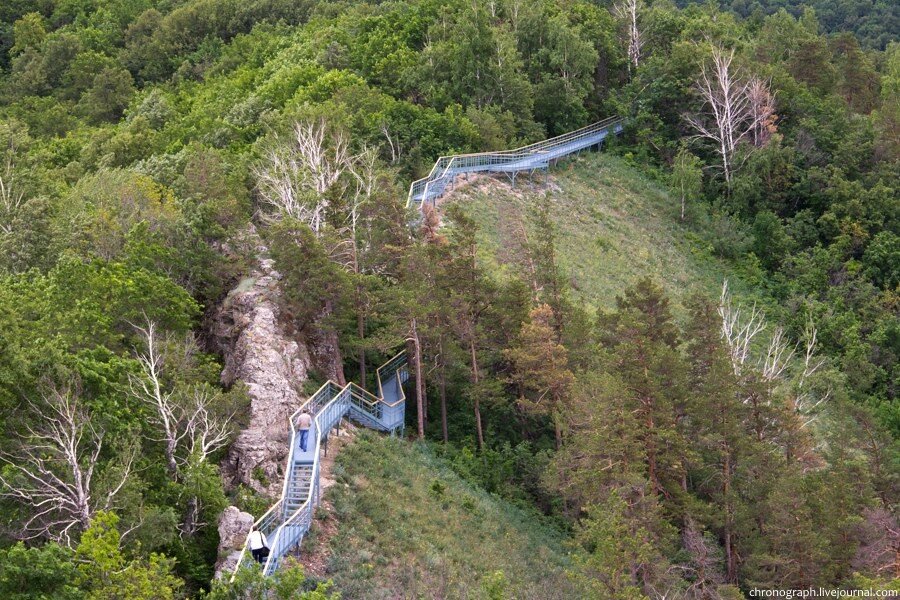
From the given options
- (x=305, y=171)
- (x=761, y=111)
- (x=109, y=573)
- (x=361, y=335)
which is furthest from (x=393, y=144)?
(x=109, y=573)

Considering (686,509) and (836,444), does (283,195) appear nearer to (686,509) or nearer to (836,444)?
(686,509)

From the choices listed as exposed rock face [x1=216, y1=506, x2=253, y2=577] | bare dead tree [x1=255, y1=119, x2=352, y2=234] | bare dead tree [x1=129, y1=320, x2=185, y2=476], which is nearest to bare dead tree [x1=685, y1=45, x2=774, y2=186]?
bare dead tree [x1=255, y1=119, x2=352, y2=234]

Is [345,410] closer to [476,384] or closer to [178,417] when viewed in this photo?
[476,384]

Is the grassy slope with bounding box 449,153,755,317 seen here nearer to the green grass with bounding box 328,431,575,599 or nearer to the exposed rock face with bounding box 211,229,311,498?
the exposed rock face with bounding box 211,229,311,498

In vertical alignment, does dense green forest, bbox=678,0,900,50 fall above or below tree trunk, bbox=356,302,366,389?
below

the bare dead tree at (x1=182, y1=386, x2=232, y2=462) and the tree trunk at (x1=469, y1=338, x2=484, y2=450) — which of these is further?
the tree trunk at (x1=469, y1=338, x2=484, y2=450)
